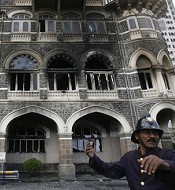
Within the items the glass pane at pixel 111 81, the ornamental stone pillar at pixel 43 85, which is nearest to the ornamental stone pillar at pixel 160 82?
the glass pane at pixel 111 81

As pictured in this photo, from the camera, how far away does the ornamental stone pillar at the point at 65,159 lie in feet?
45.9

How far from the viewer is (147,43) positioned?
17.6 meters

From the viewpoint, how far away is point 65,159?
14.5 m

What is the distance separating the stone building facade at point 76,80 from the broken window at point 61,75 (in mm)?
68

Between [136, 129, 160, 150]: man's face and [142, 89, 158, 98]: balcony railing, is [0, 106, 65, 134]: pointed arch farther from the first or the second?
[136, 129, 160, 150]: man's face

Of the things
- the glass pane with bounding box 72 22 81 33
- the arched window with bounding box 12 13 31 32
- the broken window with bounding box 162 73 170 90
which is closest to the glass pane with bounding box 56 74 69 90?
the glass pane with bounding box 72 22 81 33

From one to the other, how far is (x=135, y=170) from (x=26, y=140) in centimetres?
1446

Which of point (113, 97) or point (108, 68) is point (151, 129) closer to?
point (113, 97)

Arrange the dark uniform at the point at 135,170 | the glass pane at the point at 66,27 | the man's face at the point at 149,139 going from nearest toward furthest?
1. the dark uniform at the point at 135,170
2. the man's face at the point at 149,139
3. the glass pane at the point at 66,27

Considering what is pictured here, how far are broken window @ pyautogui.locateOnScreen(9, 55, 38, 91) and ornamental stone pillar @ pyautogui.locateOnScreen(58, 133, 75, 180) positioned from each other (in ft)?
12.9

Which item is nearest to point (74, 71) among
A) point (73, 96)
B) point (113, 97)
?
point (73, 96)

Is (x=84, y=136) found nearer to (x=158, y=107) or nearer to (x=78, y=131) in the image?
(x=78, y=131)

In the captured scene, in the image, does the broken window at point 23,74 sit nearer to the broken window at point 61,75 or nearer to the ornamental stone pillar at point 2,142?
the broken window at point 61,75

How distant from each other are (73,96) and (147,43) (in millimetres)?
6621
